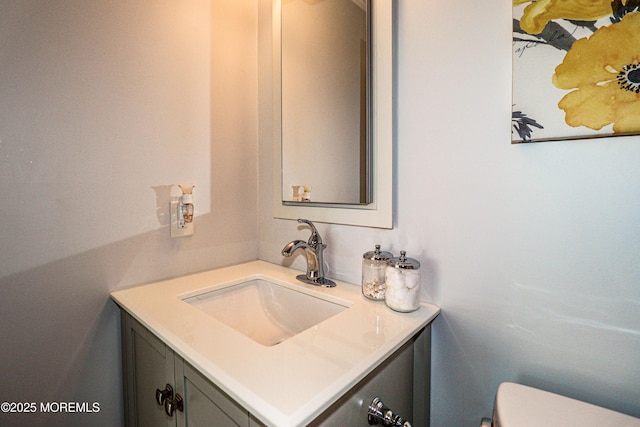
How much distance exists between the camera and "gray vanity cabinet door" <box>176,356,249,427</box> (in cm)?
59

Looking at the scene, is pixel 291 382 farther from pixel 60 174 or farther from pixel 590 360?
pixel 60 174

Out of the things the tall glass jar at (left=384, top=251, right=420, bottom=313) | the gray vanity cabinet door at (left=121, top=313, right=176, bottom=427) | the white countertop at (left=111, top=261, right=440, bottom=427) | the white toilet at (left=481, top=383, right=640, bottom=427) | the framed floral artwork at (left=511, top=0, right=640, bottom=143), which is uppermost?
the framed floral artwork at (left=511, top=0, right=640, bottom=143)

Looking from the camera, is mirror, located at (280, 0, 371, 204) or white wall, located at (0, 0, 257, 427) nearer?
white wall, located at (0, 0, 257, 427)

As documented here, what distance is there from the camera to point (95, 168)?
0.95 metres

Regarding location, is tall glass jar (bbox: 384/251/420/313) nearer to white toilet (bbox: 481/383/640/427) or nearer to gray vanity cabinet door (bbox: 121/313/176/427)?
white toilet (bbox: 481/383/640/427)

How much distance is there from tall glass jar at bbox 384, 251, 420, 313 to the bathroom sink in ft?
0.78

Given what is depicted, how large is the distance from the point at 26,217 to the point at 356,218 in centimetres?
96

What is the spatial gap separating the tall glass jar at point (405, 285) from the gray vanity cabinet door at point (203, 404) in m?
0.46

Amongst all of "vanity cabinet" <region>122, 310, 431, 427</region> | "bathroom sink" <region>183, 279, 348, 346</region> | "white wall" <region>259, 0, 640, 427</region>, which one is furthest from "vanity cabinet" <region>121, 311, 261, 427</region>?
"white wall" <region>259, 0, 640, 427</region>

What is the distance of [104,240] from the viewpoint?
98 centimetres

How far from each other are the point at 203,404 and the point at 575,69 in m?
1.09

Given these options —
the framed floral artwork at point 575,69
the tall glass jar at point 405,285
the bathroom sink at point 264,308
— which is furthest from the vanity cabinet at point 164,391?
the framed floral artwork at point 575,69

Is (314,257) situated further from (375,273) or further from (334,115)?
(334,115)

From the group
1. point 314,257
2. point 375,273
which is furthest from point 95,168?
point 375,273
